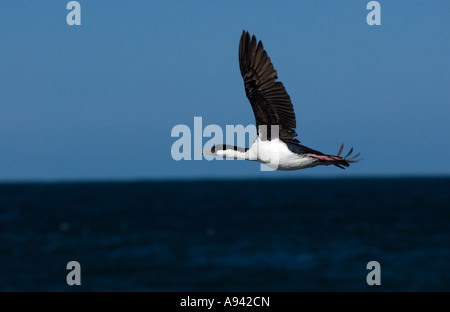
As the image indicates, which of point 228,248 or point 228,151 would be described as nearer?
point 228,151

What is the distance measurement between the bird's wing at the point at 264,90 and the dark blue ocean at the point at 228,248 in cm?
3591

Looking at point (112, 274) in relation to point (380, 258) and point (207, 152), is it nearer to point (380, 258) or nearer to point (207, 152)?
point (380, 258)

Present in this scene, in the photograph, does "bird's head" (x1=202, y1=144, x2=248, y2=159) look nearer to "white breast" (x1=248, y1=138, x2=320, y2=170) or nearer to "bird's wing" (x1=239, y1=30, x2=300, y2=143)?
"white breast" (x1=248, y1=138, x2=320, y2=170)

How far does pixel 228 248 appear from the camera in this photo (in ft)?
186

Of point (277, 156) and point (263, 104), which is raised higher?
point (263, 104)

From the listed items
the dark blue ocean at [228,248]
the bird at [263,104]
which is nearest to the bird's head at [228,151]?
the bird at [263,104]

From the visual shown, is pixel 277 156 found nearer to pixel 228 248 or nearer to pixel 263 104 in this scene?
pixel 263 104

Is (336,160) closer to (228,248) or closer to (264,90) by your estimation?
(264,90)

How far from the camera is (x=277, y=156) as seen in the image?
22.8 ft

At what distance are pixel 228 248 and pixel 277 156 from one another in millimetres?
50395

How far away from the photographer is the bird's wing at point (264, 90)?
767 centimetres

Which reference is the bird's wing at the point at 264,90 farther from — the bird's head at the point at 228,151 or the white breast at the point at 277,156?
the bird's head at the point at 228,151

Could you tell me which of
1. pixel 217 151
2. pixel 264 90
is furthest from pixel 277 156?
pixel 264 90

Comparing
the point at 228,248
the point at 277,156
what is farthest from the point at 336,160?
the point at 228,248
